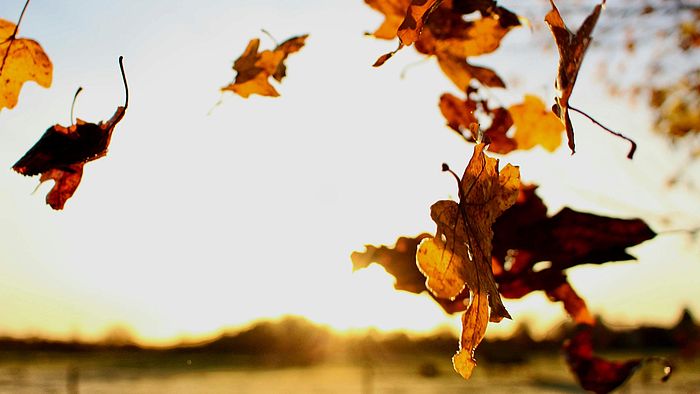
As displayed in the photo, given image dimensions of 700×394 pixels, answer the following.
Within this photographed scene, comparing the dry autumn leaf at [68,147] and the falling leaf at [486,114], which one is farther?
the falling leaf at [486,114]

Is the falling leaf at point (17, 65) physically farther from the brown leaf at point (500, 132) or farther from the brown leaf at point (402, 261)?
the brown leaf at point (500, 132)

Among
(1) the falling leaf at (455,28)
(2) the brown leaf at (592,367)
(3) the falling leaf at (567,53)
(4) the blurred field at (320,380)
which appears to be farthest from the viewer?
(4) the blurred field at (320,380)

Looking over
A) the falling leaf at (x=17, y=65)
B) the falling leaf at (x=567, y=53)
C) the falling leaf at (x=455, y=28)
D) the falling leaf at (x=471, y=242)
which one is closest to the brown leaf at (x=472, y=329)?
the falling leaf at (x=471, y=242)

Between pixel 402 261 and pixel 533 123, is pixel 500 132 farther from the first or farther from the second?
pixel 402 261

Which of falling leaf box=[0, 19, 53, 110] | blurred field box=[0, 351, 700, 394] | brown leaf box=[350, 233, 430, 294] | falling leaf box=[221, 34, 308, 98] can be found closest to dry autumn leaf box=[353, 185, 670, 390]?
brown leaf box=[350, 233, 430, 294]

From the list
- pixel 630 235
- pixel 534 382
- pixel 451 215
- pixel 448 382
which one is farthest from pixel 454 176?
pixel 534 382

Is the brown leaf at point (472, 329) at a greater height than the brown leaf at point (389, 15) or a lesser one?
lesser
